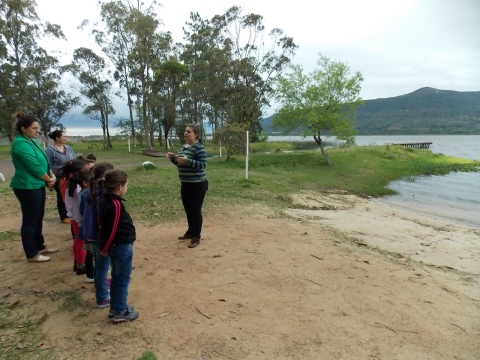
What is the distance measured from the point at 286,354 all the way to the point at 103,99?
35.7 meters

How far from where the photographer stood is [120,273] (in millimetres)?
2719

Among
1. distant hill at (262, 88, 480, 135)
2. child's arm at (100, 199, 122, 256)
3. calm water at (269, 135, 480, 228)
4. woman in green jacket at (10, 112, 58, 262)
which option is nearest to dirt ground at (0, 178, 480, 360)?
woman in green jacket at (10, 112, 58, 262)

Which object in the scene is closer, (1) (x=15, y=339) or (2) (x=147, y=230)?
(1) (x=15, y=339)

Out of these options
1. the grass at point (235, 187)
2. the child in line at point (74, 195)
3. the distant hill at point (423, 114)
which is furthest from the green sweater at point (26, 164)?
the distant hill at point (423, 114)

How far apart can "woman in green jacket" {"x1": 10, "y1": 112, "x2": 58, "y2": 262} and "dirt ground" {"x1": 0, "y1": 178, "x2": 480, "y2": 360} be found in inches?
18.4

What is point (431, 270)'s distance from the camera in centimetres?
457

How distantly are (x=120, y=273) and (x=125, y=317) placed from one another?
45cm

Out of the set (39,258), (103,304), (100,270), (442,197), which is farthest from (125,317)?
(442,197)

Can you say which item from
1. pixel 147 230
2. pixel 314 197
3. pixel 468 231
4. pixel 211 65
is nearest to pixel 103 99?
pixel 211 65

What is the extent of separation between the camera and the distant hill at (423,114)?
125312 millimetres

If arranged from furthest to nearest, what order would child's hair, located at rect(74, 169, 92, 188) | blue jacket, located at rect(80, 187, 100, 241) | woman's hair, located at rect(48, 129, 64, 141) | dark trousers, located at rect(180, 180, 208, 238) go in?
woman's hair, located at rect(48, 129, 64, 141) → dark trousers, located at rect(180, 180, 208, 238) → child's hair, located at rect(74, 169, 92, 188) → blue jacket, located at rect(80, 187, 100, 241)

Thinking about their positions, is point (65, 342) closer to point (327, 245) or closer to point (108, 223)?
point (108, 223)

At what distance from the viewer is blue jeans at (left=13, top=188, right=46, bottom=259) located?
3775 millimetres

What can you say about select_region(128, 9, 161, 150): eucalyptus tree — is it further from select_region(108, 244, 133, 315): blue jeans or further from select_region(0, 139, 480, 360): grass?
select_region(108, 244, 133, 315): blue jeans
